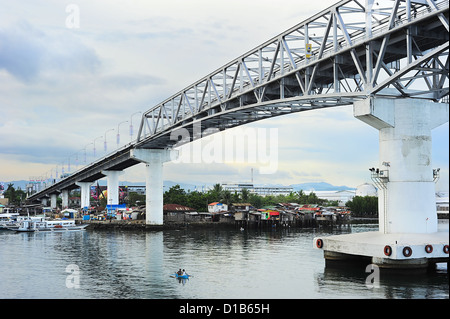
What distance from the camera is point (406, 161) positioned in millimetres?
34500

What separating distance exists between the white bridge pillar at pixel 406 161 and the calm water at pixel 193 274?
392 centimetres

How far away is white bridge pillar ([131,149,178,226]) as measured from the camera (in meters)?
81.4

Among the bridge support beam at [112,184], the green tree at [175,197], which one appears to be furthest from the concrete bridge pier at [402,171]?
the green tree at [175,197]

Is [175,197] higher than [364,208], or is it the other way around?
[175,197]

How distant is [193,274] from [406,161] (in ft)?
54.9

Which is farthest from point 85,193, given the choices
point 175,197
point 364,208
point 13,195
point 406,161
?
point 406,161

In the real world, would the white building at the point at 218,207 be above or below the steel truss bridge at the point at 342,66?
below

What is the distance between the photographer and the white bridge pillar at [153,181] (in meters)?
81.4

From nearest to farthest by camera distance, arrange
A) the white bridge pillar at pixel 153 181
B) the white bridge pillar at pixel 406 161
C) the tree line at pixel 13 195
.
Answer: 1. the white bridge pillar at pixel 406 161
2. the white bridge pillar at pixel 153 181
3. the tree line at pixel 13 195

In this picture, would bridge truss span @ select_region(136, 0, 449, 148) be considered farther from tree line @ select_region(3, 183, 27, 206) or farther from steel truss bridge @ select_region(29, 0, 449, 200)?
tree line @ select_region(3, 183, 27, 206)

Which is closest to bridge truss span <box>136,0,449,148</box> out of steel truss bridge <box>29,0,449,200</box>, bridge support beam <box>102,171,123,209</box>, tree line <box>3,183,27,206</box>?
steel truss bridge <box>29,0,449,200</box>

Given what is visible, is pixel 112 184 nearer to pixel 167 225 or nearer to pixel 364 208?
pixel 167 225

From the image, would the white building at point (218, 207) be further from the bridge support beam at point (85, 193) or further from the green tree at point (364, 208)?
the green tree at point (364, 208)
